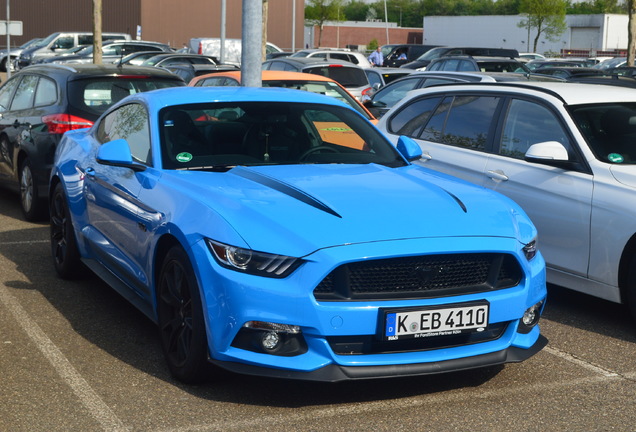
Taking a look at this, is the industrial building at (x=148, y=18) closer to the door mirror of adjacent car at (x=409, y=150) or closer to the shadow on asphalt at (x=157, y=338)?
the shadow on asphalt at (x=157, y=338)

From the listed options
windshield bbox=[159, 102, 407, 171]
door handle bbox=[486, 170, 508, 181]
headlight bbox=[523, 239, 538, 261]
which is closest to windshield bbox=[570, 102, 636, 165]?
door handle bbox=[486, 170, 508, 181]

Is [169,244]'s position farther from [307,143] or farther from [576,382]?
[576,382]

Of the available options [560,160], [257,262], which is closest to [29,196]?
[560,160]

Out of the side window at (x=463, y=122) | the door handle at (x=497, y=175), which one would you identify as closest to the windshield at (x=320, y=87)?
the side window at (x=463, y=122)

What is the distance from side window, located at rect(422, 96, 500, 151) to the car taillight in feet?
11.6

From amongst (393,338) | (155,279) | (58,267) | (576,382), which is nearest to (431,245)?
(393,338)

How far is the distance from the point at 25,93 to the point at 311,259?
7.15m

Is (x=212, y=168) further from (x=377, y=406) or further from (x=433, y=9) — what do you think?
(x=433, y=9)

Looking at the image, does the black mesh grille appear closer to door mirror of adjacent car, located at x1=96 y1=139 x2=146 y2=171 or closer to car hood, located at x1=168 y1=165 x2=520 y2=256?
car hood, located at x1=168 y1=165 x2=520 y2=256

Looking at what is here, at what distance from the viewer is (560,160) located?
6.54m

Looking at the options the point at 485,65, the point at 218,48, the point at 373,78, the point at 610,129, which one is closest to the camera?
the point at 610,129

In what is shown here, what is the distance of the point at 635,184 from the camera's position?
20.2ft

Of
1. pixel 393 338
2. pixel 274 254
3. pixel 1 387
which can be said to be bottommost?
pixel 1 387

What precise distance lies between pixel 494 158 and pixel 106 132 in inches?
111
